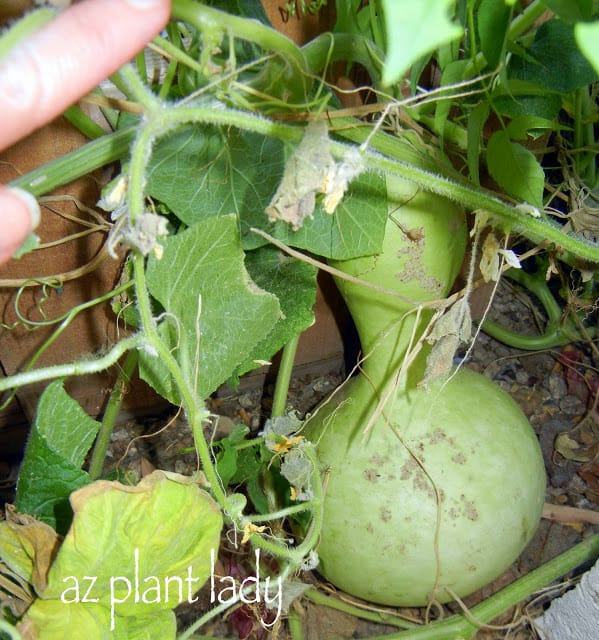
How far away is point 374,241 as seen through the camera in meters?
0.62

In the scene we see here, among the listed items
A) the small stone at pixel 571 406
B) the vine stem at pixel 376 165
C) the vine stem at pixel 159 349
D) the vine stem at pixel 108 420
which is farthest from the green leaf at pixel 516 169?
the small stone at pixel 571 406

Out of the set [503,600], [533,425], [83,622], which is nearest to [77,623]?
[83,622]

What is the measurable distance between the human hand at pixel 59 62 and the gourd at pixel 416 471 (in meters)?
0.41

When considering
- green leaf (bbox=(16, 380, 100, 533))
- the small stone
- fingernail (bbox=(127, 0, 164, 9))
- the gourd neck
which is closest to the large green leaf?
the gourd neck

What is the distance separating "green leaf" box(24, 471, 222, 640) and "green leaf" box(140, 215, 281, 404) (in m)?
0.11

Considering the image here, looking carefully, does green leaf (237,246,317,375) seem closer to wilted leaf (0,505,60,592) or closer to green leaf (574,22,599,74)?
wilted leaf (0,505,60,592)

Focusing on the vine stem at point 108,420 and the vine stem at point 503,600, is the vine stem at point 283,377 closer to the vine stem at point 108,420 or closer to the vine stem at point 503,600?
the vine stem at point 108,420

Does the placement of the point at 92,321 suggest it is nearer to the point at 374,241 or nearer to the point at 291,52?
the point at 374,241

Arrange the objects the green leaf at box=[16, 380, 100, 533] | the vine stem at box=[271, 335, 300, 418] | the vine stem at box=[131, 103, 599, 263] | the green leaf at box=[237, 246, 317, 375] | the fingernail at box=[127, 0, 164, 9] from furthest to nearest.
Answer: the vine stem at box=[271, 335, 300, 418], the green leaf at box=[237, 246, 317, 375], the green leaf at box=[16, 380, 100, 533], the vine stem at box=[131, 103, 599, 263], the fingernail at box=[127, 0, 164, 9]

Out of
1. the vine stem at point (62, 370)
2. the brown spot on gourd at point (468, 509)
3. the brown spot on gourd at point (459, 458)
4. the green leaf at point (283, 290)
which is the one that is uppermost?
the vine stem at point (62, 370)

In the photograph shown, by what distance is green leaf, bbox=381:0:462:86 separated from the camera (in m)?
0.16

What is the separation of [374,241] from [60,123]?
1.22 ft

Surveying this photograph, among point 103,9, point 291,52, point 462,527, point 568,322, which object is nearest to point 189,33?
point 291,52

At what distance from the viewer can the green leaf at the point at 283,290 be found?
65 cm
